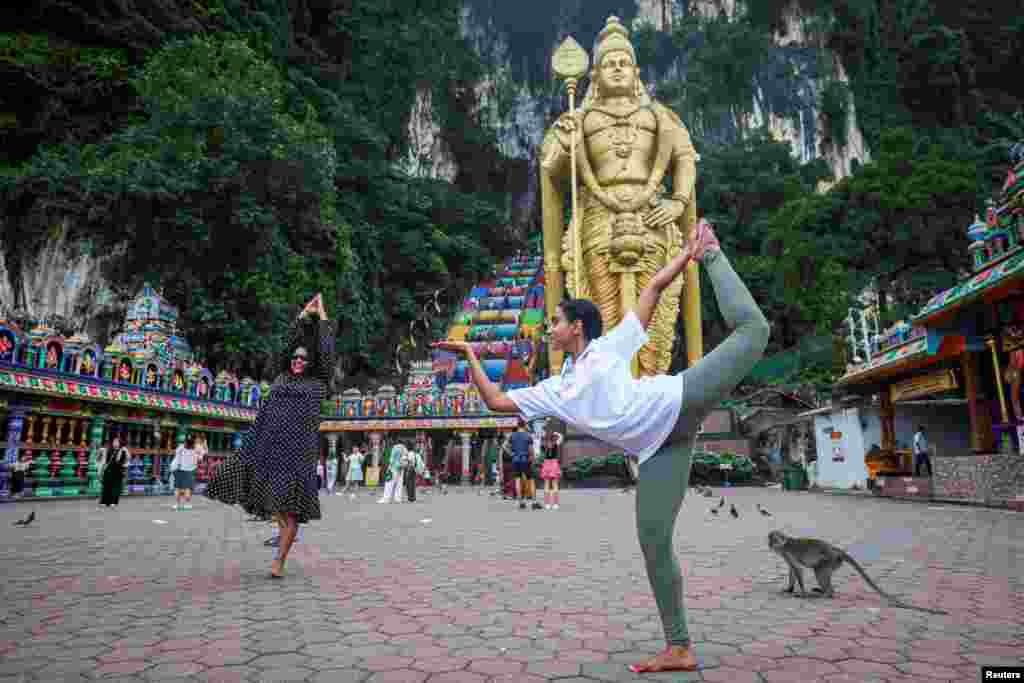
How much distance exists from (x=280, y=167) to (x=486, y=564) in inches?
696

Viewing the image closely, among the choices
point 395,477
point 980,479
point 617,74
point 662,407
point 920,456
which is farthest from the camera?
point 617,74

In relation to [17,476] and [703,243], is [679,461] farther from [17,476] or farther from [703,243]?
[17,476]

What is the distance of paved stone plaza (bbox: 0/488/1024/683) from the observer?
2.18 meters

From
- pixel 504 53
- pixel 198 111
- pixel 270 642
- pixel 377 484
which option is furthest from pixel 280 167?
pixel 504 53

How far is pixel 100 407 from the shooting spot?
12.3m

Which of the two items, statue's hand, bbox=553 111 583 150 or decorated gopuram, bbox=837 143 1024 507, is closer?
decorated gopuram, bbox=837 143 1024 507

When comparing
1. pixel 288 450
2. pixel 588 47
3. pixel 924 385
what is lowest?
pixel 288 450

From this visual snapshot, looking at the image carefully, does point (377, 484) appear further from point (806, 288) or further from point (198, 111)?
point (806, 288)

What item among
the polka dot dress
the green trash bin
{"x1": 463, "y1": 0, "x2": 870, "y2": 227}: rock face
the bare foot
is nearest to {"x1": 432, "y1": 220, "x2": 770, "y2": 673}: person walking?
the bare foot

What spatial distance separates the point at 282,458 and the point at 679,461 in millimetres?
2539

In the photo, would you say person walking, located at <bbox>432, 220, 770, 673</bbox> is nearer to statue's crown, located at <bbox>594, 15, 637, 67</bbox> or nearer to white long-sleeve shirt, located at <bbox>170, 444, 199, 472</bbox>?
white long-sleeve shirt, located at <bbox>170, 444, 199, 472</bbox>

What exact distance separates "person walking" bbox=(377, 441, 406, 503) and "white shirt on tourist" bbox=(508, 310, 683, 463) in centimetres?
916

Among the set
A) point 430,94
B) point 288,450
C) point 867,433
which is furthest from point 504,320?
point 288,450

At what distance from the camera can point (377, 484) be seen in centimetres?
1833
